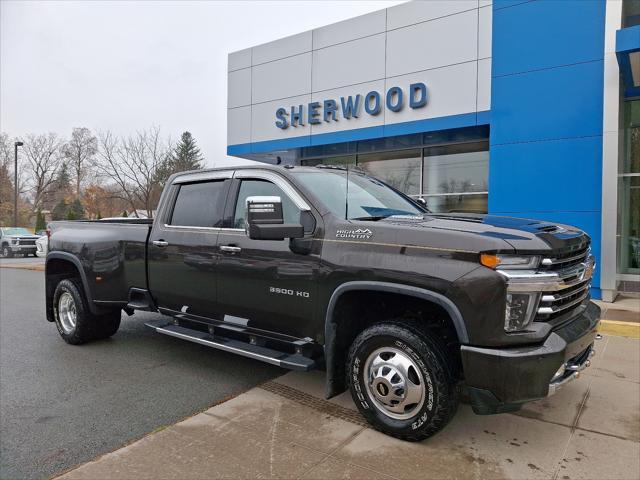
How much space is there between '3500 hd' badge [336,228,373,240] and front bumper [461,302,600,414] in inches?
38.9

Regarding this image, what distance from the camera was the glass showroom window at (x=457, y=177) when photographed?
39.4 feet

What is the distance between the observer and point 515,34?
9617mm

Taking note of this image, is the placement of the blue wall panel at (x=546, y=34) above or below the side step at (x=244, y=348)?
above

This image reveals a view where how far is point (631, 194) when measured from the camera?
32.5ft

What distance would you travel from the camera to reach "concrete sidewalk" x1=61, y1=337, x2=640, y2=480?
9.70 feet

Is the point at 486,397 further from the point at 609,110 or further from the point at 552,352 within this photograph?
the point at 609,110

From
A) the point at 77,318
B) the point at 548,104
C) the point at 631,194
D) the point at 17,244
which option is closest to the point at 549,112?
the point at 548,104

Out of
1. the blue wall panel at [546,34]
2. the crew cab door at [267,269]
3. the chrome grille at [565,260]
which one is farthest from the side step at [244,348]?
the blue wall panel at [546,34]

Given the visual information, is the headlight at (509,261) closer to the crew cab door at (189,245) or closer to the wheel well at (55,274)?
the crew cab door at (189,245)

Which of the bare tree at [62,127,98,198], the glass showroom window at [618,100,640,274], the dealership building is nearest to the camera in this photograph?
the dealership building

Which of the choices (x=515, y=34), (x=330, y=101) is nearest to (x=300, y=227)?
(x=515, y=34)

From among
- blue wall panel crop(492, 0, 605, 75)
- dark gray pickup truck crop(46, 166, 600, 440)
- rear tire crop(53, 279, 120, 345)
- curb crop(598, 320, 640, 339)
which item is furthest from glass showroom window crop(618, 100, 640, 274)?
rear tire crop(53, 279, 120, 345)

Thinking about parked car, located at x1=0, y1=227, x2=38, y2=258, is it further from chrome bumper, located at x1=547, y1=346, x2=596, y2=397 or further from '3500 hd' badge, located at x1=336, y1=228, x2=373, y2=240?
chrome bumper, located at x1=547, y1=346, x2=596, y2=397

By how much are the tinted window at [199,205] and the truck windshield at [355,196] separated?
0.96 metres
